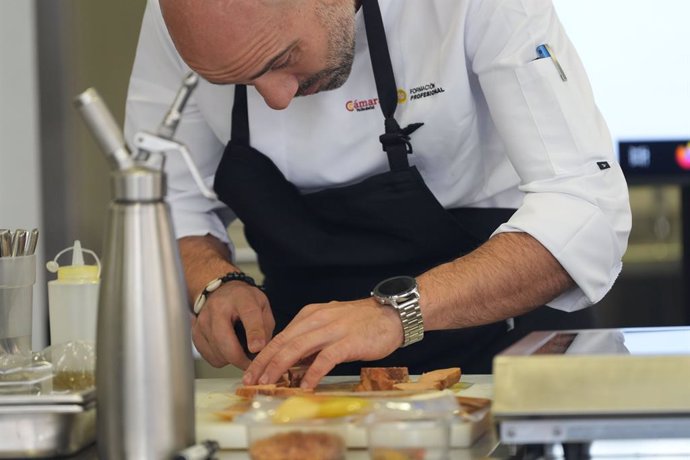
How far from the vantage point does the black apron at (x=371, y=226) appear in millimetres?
1805

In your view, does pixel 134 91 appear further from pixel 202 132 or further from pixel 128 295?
pixel 128 295

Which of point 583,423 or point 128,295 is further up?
point 128,295

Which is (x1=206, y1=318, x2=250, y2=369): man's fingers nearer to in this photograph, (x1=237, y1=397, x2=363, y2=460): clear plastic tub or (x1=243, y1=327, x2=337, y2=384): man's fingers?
(x1=243, y1=327, x2=337, y2=384): man's fingers

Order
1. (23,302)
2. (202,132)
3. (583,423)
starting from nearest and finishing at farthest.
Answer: (583,423), (23,302), (202,132)

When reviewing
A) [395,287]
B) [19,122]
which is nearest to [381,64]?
[395,287]

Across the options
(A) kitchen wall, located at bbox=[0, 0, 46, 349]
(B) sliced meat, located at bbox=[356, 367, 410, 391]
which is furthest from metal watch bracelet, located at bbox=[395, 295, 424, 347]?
(A) kitchen wall, located at bbox=[0, 0, 46, 349]

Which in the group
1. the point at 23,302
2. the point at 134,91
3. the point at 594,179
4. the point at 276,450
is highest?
the point at 134,91

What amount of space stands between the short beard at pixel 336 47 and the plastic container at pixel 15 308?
0.58m

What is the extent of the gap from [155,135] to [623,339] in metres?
0.55

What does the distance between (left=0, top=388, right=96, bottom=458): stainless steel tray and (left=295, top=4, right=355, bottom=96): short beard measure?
0.76 m

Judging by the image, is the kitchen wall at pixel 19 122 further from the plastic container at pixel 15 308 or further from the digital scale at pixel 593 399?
the digital scale at pixel 593 399

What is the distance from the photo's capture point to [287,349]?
141 cm

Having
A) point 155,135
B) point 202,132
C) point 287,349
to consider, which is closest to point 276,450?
point 155,135

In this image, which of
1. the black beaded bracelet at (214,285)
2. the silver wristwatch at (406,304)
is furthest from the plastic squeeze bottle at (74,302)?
the black beaded bracelet at (214,285)
